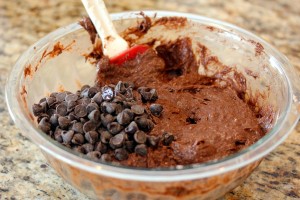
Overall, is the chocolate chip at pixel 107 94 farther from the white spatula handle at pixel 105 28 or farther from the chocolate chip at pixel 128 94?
the white spatula handle at pixel 105 28

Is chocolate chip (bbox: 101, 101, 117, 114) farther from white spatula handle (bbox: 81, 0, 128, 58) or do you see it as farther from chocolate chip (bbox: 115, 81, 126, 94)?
white spatula handle (bbox: 81, 0, 128, 58)

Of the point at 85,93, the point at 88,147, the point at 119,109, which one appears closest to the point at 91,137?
the point at 88,147

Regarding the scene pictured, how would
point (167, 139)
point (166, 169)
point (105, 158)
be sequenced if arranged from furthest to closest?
point (167, 139)
point (105, 158)
point (166, 169)

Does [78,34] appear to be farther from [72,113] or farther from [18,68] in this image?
[72,113]

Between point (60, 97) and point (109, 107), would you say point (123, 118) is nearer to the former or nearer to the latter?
point (109, 107)

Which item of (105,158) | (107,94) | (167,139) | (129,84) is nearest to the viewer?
(105,158)

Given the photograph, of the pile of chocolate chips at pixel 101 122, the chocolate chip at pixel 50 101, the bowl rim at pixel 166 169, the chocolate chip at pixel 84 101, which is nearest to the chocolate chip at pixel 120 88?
the pile of chocolate chips at pixel 101 122
